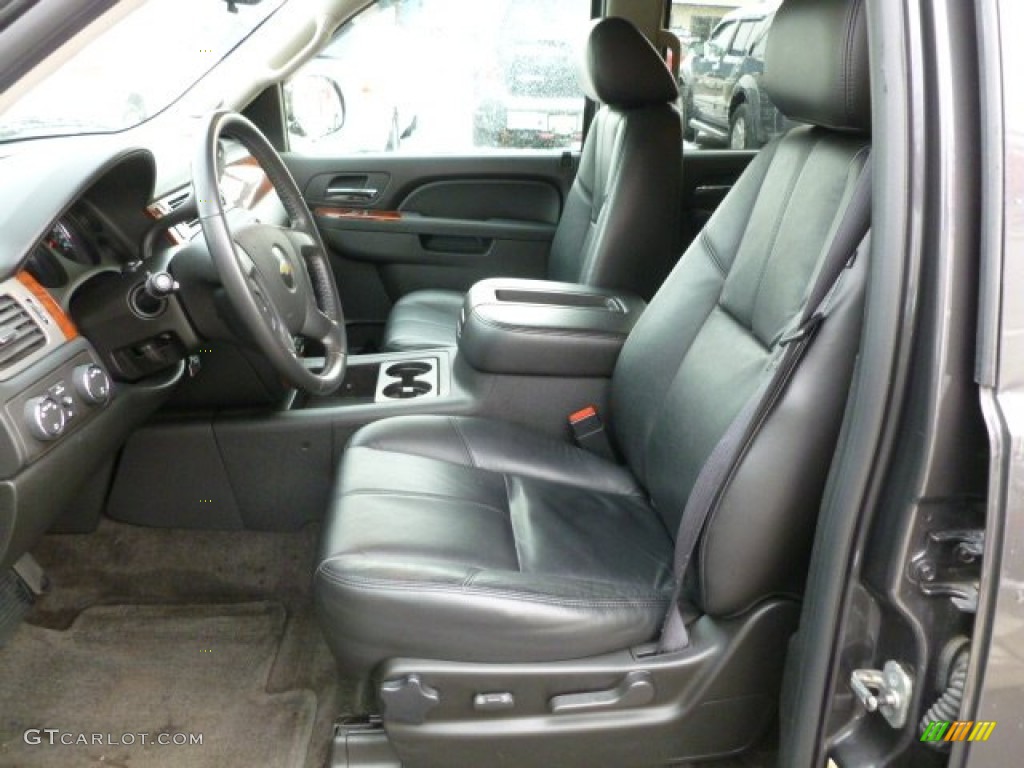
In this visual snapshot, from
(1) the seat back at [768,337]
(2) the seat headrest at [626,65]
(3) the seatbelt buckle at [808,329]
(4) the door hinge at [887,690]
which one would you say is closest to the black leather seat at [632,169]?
(2) the seat headrest at [626,65]

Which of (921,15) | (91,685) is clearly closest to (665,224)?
(921,15)

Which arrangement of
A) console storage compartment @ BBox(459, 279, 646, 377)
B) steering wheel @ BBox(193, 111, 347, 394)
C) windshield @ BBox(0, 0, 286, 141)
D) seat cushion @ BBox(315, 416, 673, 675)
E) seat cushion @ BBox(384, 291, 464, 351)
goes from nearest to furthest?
1. seat cushion @ BBox(315, 416, 673, 675)
2. steering wheel @ BBox(193, 111, 347, 394)
3. console storage compartment @ BBox(459, 279, 646, 377)
4. windshield @ BBox(0, 0, 286, 141)
5. seat cushion @ BBox(384, 291, 464, 351)

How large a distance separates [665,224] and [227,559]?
50.5 inches

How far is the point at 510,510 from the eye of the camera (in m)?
1.48

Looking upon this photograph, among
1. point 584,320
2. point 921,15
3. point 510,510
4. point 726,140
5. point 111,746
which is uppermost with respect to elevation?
point 921,15

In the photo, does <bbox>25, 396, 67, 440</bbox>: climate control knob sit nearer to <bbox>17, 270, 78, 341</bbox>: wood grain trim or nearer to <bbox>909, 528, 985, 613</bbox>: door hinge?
<bbox>17, 270, 78, 341</bbox>: wood grain trim

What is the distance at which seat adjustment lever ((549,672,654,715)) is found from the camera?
1234 millimetres

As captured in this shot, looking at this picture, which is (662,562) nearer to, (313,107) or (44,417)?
(44,417)

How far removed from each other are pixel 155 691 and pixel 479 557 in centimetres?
83

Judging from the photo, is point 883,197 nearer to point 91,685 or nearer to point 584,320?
point 584,320

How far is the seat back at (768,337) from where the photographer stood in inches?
43.7

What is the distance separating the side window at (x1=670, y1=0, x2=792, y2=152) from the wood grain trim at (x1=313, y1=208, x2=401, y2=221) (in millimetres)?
968

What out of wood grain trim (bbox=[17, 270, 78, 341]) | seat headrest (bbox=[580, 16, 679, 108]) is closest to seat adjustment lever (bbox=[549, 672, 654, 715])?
wood grain trim (bbox=[17, 270, 78, 341])

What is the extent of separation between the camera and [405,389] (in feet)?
6.46
